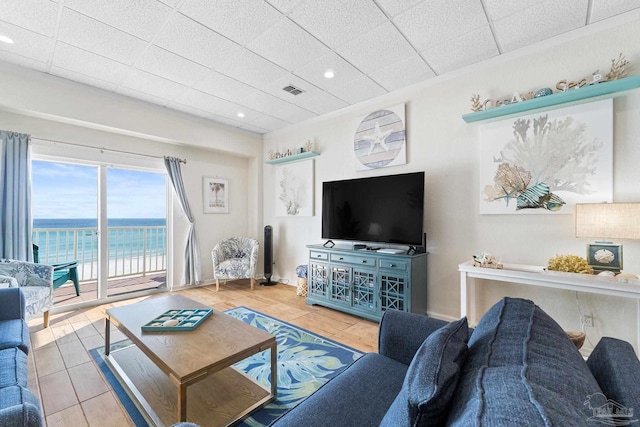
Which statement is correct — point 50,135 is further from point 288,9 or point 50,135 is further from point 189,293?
A: point 288,9

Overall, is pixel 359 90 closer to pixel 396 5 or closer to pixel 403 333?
pixel 396 5

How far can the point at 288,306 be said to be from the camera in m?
3.63

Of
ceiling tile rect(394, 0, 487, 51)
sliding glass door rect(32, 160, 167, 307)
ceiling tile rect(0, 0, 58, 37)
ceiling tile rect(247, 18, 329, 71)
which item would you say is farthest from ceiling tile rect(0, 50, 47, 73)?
ceiling tile rect(394, 0, 487, 51)

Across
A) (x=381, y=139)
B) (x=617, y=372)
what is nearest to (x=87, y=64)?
(x=381, y=139)

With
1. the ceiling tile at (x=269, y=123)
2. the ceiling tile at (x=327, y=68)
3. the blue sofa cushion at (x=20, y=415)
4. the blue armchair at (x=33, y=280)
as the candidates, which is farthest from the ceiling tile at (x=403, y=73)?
the blue armchair at (x=33, y=280)

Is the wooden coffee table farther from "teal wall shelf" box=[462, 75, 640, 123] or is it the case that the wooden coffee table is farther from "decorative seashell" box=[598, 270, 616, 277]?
"teal wall shelf" box=[462, 75, 640, 123]

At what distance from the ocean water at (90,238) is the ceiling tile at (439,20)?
4254 mm

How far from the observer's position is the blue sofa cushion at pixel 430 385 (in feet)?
2.03

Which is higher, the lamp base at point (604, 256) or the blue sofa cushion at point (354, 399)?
the lamp base at point (604, 256)

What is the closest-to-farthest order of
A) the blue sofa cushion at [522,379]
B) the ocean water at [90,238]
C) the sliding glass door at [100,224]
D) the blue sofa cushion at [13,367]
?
the blue sofa cushion at [522,379] < the blue sofa cushion at [13,367] < the sliding glass door at [100,224] < the ocean water at [90,238]

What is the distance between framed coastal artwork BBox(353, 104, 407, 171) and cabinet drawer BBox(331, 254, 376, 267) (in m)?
1.20

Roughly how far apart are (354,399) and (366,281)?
2.05 meters

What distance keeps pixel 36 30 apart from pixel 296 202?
3.27 m

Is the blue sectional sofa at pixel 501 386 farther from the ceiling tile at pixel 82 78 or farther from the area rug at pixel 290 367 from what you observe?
the ceiling tile at pixel 82 78
